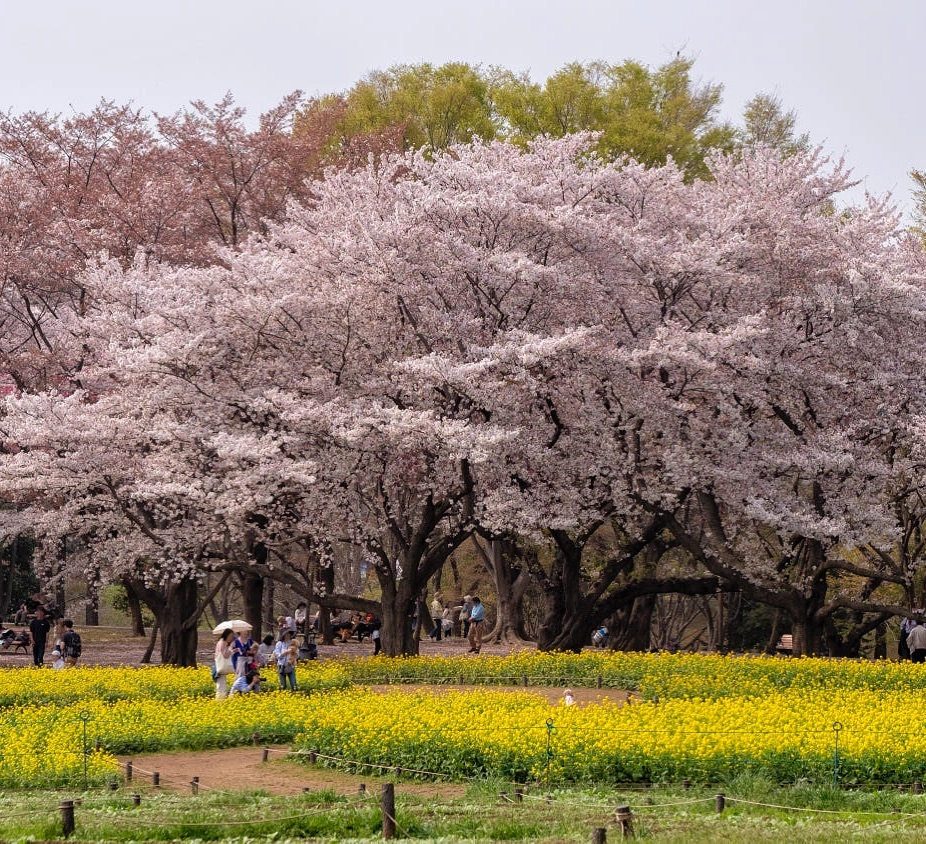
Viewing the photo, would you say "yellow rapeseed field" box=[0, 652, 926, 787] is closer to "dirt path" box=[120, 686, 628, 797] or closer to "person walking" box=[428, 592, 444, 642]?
"dirt path" box=[120, 686, 628, 797]

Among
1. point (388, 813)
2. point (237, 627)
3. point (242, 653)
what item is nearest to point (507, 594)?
point (242, 653)

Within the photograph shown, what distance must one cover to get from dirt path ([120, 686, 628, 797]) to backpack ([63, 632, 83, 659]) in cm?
1266

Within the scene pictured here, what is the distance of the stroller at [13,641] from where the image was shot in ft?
115

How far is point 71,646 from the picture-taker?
2841 centimetres

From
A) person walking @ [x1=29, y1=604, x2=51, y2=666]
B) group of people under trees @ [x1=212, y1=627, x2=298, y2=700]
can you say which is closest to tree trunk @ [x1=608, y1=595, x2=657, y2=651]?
group of people under trees @ [x1=212, y1=627, x2=298, y2=700]

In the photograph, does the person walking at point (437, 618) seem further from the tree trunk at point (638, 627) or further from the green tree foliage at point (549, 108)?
the green tree foliage at point (549, 108)

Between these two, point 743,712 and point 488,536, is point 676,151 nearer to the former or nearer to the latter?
point 488,536

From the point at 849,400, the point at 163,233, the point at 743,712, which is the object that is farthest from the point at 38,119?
the point at 743,712

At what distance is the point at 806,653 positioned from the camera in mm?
28031

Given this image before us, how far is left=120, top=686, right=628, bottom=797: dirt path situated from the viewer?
44.3 feet

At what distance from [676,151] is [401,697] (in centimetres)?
3046

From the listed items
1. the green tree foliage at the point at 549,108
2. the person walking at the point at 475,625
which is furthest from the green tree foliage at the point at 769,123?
the person walking at the point at 475,625

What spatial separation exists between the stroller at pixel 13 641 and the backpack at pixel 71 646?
7353 millimetres

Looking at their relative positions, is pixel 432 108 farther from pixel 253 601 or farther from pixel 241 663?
pixel 241 663
